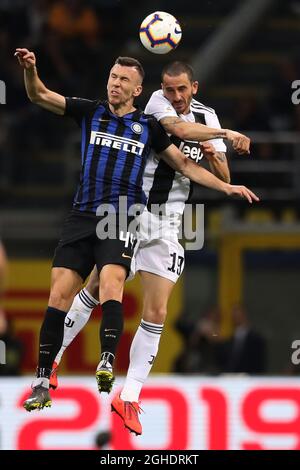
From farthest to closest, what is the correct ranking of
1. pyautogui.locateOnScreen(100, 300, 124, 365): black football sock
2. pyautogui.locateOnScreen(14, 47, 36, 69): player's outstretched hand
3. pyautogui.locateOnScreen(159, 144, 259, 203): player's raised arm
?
pyautogui.locateOnScreen(159, 144, 259, 203): player's raised arm, pyautogui.locateOnScreen(100, 300, 124, 365): black football sock, pyautogui.locateOnScreen(14, 47, 36, 69): player's outstretched hand

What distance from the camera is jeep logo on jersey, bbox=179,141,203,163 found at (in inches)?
403

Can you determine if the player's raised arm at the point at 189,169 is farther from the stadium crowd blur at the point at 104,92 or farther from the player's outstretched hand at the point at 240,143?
the stadium crowd blur at the point at 104,92

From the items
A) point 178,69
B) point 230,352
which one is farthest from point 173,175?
point 230,352

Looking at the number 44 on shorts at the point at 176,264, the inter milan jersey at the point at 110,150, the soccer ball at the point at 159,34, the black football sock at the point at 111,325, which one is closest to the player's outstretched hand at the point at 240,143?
the inter milan jersey at the point at 110,150

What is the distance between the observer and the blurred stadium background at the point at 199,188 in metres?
17.7

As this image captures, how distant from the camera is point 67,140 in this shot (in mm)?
18188

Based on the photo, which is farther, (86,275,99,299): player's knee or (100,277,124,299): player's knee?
(86,275,99,299): player's knee

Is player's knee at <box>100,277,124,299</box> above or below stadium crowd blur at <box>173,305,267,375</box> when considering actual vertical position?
above

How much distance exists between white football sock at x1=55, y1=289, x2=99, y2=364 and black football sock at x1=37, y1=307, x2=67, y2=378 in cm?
54

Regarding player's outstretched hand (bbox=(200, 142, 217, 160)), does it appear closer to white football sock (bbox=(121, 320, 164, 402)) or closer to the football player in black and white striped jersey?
the football player in black and white striped jersey

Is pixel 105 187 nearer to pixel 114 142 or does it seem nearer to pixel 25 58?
pixel 114 142

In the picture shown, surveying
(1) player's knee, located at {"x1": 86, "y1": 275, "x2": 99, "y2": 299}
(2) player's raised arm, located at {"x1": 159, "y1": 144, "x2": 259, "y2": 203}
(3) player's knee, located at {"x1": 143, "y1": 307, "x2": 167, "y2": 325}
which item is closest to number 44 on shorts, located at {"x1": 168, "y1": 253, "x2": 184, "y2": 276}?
(3) player's knee, located at {"x1": 143, "y1": 307, "x2": 167, "y2": 325}
